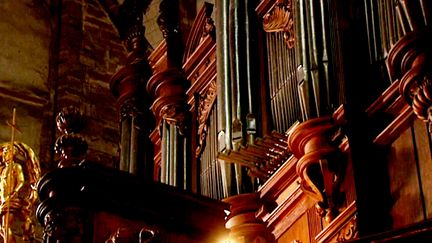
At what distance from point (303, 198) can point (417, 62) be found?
1.66 meters

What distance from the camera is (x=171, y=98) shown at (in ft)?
37.2

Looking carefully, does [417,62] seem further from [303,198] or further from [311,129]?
[303,198]

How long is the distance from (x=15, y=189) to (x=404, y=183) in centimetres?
409

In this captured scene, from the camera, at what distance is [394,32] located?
8.41 meters

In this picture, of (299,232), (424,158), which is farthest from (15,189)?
(424,158)

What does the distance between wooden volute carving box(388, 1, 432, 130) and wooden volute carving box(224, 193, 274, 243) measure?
6.27 feet

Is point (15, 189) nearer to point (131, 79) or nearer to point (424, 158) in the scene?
point (131, 79)

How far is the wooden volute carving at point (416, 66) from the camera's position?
305 inches

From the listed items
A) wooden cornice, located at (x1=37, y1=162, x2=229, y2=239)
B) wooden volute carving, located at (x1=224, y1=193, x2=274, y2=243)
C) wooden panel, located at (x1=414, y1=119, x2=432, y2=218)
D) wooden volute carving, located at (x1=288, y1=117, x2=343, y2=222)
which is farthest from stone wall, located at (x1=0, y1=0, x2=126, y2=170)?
wooden panel, located at (x1=414, y1=119, x2=432, y2=218)

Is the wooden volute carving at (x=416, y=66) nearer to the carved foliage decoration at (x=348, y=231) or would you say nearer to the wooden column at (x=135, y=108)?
the carved foliage decoration at (x=348, y=231)

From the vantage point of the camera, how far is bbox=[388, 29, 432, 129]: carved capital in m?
7.76

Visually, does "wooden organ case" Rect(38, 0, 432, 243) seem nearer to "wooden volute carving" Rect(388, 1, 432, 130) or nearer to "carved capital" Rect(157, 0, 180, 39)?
"wooden volute carving" Rect(388, 1, 432, 130)

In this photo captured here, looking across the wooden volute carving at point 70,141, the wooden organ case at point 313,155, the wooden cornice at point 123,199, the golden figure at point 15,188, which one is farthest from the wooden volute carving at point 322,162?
the golden figure at point 15,188

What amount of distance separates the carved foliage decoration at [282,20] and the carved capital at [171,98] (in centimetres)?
142
